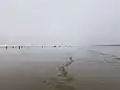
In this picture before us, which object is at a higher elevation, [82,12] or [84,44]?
[82,12]

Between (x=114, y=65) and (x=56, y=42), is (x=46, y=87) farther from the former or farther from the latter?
(x=56, y=42)

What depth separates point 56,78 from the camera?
5.65ft

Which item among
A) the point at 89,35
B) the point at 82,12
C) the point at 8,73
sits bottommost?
the point at 8,73

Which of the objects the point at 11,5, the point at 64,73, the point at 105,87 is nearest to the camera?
the point at 105,87

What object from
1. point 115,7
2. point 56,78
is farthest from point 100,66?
point 115,7

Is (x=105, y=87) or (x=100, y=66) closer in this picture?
(x=105, y=87)

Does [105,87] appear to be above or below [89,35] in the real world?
Result: below

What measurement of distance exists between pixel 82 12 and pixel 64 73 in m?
2.38

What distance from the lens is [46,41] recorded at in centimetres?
417

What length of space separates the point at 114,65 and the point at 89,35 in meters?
1.92

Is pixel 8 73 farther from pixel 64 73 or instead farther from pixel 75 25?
pixel 75 25

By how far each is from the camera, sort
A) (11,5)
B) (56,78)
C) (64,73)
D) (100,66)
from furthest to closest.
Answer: (11,5) < (100,66) < (64,73) < (56,78)

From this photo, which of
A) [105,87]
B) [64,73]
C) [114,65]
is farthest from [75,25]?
[105,87]

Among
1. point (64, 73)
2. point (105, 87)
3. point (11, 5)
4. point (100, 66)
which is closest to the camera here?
point (105, 87)
